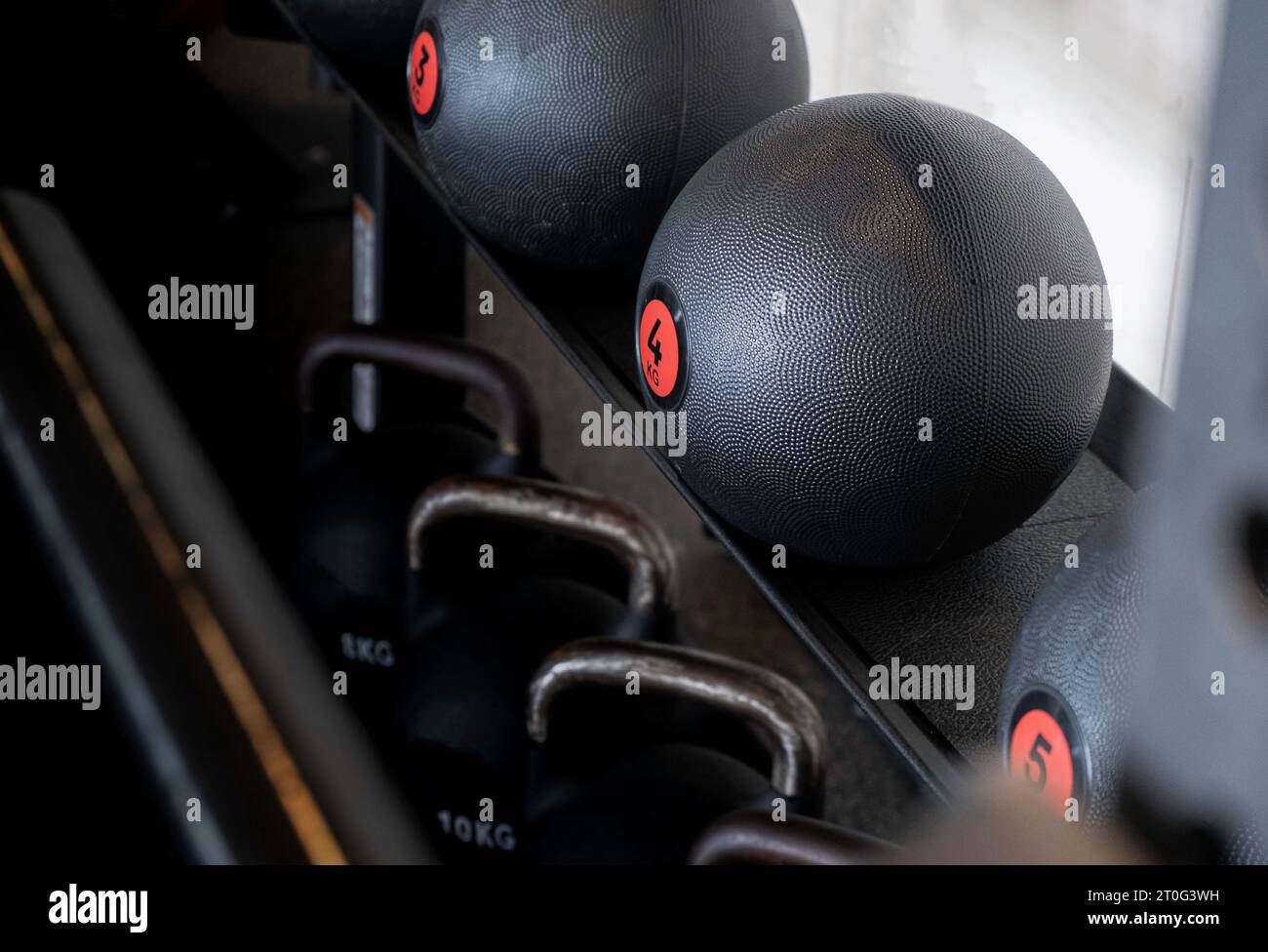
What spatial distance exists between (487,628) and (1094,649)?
89cm

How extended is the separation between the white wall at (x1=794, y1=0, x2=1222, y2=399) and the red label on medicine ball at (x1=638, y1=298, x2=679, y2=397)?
1.57 ft

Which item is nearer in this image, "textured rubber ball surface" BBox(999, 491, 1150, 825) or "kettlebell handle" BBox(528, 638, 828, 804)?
"textured rubber ball surface" BBox(999, 491, 1150, 825)

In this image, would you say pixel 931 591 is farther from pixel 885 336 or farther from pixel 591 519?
pixel 591 519

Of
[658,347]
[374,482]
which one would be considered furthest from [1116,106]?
[374,482]

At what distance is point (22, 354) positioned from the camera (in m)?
0.33

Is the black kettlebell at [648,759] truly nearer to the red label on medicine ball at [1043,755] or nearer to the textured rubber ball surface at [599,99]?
the textured rubber ball surface at [599,99]

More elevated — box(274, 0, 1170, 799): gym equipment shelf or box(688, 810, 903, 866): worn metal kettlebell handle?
box(274, 0, 1170, 799): gym equipment shelf

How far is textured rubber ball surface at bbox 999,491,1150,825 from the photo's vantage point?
507 millimetres

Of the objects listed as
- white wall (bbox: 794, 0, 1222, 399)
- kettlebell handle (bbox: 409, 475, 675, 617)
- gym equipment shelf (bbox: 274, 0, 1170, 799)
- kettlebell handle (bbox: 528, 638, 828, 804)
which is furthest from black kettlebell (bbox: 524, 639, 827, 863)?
white wall (bbox: 794, 0, 1222, 399)

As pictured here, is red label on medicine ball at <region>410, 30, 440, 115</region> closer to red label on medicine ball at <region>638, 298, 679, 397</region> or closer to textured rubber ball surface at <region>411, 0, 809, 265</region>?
textured rubber ball surface at <region>411, 0, 809, 265</region>
